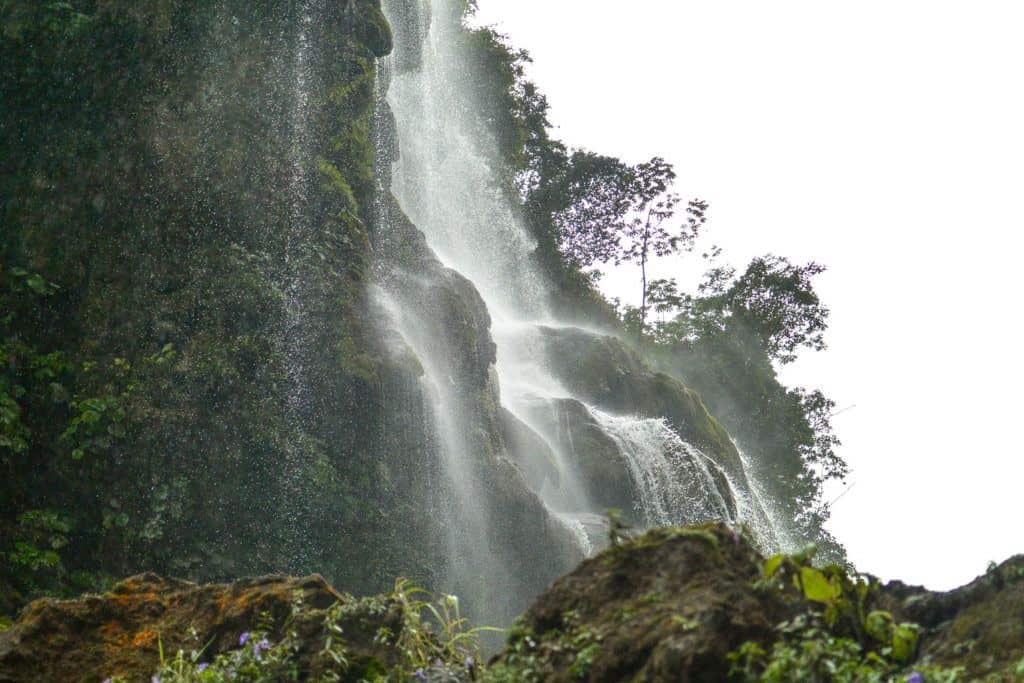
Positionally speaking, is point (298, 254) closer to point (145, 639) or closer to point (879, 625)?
point (145, 639)

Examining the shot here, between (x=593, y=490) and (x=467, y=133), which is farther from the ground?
(x=467, y=133)

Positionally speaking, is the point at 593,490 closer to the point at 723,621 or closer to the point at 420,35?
the point at 420,35

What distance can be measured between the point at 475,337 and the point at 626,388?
7818mm

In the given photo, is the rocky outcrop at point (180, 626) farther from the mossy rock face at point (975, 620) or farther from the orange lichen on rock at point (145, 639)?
the mossy rock face at point (975, 620)

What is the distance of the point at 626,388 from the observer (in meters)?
20.7

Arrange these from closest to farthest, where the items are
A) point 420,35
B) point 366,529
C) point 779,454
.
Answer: point 366,529 → point 420,35 → point 779,454

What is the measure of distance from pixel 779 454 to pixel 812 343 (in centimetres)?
424

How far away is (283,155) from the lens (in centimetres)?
1141

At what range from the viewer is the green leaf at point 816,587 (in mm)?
2299

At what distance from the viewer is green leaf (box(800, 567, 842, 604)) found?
230 centimetres

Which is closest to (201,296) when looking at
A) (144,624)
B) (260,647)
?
(144,624)

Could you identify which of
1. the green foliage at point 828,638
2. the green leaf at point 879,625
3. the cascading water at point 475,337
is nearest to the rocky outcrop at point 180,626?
the green foliage at point 828,638

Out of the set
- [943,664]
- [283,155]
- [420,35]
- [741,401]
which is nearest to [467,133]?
[420,35]

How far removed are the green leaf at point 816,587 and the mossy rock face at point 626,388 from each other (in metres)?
18.1
